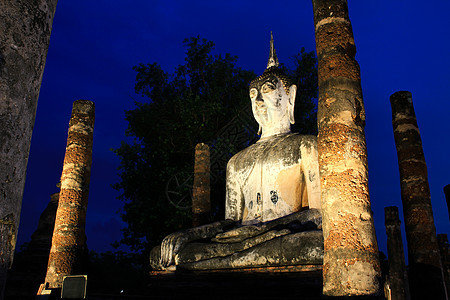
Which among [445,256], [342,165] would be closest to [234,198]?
[342,165]

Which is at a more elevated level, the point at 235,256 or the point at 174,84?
the point at 174,84

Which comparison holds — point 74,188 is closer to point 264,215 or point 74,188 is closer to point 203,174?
point 203,174

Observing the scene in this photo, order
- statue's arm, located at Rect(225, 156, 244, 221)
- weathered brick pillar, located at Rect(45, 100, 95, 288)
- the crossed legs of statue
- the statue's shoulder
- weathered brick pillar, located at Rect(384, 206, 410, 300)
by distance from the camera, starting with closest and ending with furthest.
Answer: the crossed legs of statue, the statue's shoulder, statue's arm, located at Rect(225, 156, 244, 221), weathered brick pillar, located at Rect(45, 100, 95, 288), weathered brick pillar, located at Rect(384, 206, 410, 300)

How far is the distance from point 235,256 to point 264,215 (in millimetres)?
1481

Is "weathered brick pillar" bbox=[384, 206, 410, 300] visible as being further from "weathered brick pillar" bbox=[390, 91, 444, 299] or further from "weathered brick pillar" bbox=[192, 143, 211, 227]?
"weathered brick pillar" bbox=[192, 143, 211, 227]

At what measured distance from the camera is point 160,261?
5781 mm

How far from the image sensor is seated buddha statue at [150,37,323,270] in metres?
4.84

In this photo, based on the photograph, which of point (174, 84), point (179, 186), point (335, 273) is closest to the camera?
point (335, 273)

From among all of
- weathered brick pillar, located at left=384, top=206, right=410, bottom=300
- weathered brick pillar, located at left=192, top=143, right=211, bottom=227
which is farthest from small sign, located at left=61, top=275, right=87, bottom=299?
weathered brick pillar, located at left=384, top=206, right=410, bottom=300

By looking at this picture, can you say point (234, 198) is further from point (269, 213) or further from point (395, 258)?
point (395, 258)

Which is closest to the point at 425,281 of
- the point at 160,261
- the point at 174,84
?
the point at 160,261

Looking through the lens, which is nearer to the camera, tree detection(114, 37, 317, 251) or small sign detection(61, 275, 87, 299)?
small sign detection(61, 275, 87, 299)

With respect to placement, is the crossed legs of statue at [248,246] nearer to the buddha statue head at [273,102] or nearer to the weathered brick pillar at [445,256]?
the buddha statue head at [273,102]

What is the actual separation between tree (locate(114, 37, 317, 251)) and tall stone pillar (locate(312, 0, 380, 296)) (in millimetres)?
7742
